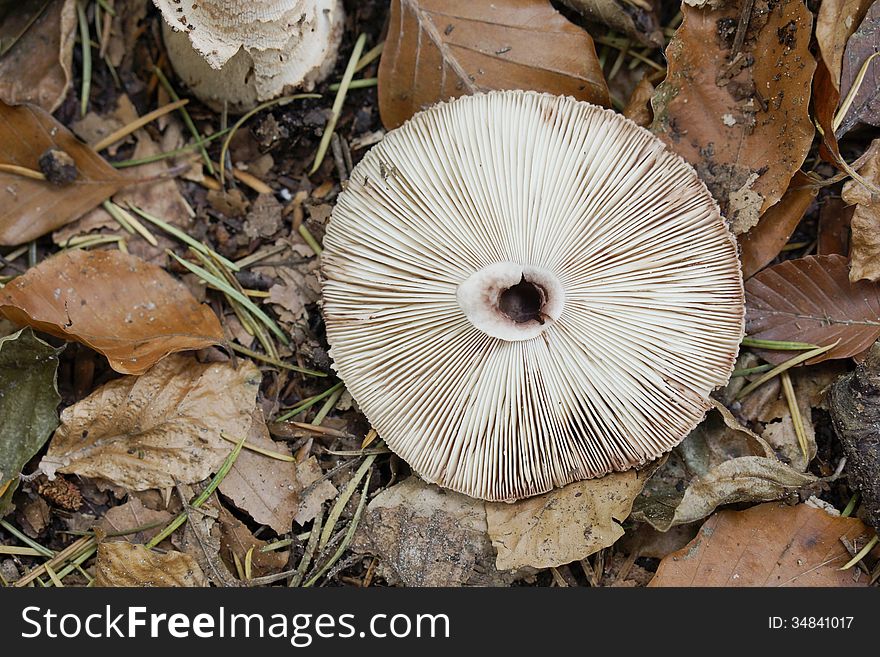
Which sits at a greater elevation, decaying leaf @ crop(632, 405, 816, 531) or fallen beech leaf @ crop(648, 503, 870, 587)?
decaying leaf @ crop(632, 405, 816, 531)

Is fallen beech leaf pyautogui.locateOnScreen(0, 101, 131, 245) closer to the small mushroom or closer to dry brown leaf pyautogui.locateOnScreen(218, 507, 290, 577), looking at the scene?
the small mushroom

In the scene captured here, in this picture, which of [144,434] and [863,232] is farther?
[144,434]

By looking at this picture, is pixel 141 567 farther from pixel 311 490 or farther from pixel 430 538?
pixel 430 538

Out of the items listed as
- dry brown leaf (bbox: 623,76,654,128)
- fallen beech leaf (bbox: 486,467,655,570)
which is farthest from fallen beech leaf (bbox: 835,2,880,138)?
fallen beech leaf (bbox: 486,467,655,570)

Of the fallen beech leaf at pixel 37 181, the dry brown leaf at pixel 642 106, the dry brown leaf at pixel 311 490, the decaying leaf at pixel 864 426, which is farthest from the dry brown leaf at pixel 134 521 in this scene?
the decaying leaf at pixel 864 426

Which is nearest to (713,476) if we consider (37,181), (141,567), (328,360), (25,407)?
(328,360)

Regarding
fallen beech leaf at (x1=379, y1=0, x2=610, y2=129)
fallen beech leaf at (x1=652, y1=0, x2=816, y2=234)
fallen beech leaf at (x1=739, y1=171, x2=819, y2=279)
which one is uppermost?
fallen beech leaf at (x1=379, y1=0, x2=610, y2=129)
